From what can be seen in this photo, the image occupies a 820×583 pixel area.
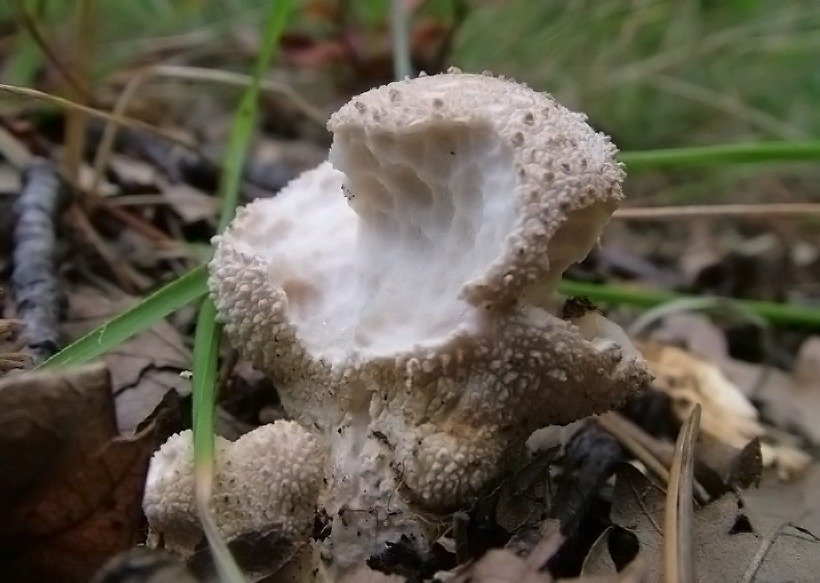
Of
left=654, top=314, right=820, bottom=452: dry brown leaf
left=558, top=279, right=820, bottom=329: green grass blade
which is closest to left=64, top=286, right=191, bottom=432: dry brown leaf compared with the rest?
left=558, top=279, right=820, bottom=329: green grass blade

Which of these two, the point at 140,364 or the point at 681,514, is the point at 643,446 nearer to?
the point at 681,514

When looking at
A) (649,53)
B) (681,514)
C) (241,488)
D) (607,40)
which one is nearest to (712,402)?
(681,514)

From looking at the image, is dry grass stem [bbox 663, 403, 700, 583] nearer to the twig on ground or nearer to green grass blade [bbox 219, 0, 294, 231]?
the twig on ground

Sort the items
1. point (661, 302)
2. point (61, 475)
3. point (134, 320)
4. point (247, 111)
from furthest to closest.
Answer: point (661, 302) → point (247, 111) → point (134, 320) → point (61, 475)

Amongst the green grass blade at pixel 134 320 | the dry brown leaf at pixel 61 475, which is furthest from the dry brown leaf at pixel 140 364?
the dry brown leaf at pixel 61 475

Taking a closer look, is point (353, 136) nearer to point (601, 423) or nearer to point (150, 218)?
point (601, 423)

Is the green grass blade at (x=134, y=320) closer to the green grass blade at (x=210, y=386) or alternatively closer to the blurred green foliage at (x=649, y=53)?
the green grass blade at (x=210, y=386)

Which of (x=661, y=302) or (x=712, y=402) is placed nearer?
(x=712, y=402)
